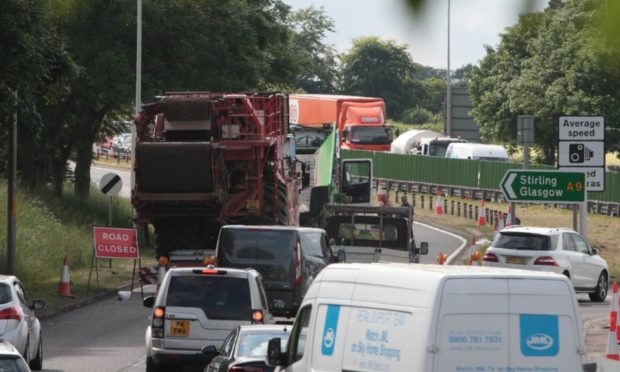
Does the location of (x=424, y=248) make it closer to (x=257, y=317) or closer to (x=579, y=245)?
(x=579, y=245)

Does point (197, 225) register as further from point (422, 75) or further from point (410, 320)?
point (422, 75)

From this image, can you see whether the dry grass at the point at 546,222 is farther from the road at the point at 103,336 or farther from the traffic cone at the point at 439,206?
the road at the point at 103,336

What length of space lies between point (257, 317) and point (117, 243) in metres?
15.7

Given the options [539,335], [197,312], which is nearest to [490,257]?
[197,312]

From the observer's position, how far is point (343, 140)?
229 feet

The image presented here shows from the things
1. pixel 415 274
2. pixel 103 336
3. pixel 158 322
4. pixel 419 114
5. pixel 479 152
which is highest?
pixel 479 152

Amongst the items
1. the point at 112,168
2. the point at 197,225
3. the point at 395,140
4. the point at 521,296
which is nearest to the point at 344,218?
the point at 197,225

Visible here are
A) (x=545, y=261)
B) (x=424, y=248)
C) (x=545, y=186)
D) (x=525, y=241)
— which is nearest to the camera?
(x=545, y=186)

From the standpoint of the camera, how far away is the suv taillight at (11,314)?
762 inches

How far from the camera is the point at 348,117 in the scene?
69000 mm

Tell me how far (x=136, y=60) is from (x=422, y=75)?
4263 cm

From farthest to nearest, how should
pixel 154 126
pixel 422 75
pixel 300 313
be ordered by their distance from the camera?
pixel 154 126, pixel 300 313, pixel 422 75

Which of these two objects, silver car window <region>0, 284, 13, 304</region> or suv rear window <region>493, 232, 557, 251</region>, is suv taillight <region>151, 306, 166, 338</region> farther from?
suv rear window <region>493, 232, 557, 251</region>

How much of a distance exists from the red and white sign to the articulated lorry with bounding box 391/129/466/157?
5044cm
